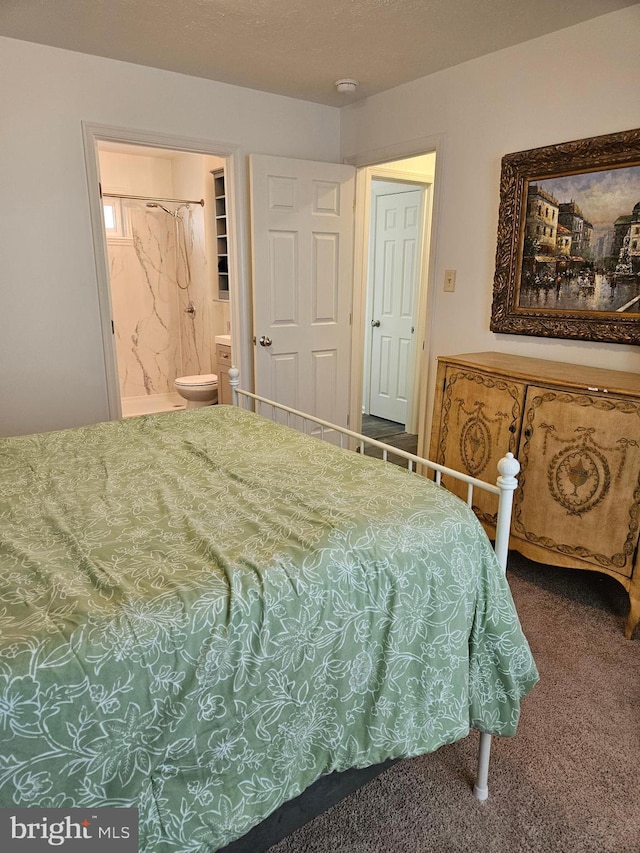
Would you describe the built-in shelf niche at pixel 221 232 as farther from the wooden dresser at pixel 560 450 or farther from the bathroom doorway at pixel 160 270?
the wooden dresser at pixel 560 450

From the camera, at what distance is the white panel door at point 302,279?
3658 mm

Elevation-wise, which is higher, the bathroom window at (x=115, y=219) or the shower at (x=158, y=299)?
the bathroom window at (x=115, y=219)

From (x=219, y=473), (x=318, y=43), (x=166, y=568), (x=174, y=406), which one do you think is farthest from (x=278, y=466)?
(x=174, y=406)

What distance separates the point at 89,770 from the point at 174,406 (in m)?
5.14

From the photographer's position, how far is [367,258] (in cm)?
417

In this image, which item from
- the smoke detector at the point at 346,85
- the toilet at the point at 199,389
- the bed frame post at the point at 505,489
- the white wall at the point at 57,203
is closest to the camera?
the bed frame post at the point at 505,489

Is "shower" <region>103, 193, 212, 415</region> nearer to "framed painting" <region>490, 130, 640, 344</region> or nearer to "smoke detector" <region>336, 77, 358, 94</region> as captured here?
"smoke detector" <region>336, 77, 358, 94</region>

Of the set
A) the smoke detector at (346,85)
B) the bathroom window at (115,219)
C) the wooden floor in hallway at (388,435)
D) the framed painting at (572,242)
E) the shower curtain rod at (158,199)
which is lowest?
the wooden floor in hallway at (388,435)

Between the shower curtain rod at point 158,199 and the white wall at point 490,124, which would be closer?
the white wall at point 490,124

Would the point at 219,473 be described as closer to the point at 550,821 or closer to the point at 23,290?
the point at 550,821

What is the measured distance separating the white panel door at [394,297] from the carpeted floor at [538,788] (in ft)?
10.8

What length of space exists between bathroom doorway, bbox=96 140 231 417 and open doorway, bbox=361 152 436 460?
4.69 feet

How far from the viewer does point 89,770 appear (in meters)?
0.99

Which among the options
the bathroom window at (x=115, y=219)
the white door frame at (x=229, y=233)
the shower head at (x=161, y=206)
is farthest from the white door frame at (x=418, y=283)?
the bathroom window at (x=115, y=219)
